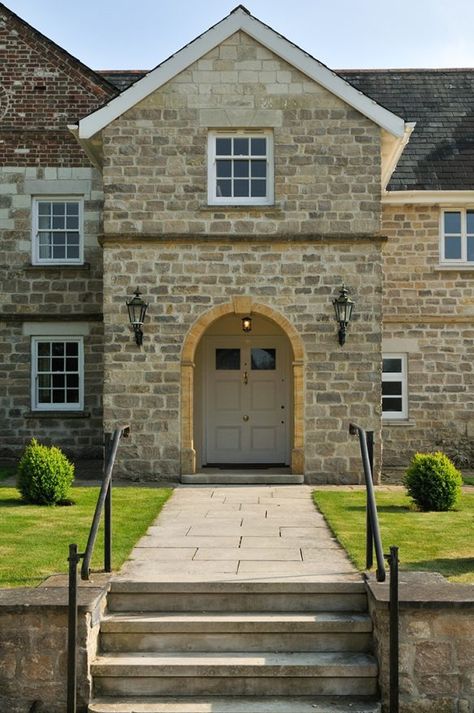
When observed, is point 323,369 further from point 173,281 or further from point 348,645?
point 348,645

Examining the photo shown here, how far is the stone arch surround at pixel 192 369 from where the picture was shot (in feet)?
44.5

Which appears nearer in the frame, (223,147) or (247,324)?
(223,147)

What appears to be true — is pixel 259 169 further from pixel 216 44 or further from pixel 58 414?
pixel 58 414

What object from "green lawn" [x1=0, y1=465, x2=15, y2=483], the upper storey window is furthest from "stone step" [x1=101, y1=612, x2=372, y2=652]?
the upper storey window

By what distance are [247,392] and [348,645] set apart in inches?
378

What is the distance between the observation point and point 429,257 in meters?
16.5

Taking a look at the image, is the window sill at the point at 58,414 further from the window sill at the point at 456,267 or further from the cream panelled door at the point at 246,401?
the window sill at the point at 456,267

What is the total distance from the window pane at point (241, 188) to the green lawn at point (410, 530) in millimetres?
5274

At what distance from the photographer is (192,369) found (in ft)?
44.9

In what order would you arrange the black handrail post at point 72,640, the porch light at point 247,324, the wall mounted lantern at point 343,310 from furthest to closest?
the porch light at point 247,324, the wall mounted lantern at point 343,310, the black handrail post at point 72,640

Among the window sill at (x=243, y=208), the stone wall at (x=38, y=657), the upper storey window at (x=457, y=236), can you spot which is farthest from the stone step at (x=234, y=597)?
the upper storey window at (x=457, y=236)

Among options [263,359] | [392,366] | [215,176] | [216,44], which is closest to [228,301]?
[215,176]

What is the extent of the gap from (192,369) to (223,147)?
389 centimetres

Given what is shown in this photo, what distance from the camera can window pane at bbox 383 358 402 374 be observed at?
1666 centimetres
